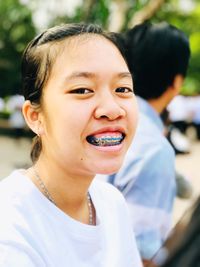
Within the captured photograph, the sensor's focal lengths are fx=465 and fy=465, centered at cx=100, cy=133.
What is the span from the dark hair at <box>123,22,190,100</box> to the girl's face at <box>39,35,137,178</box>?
812 millimetres

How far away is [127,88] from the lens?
131cm

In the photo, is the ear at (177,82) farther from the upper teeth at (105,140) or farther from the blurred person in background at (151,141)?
the upper teeth at (105,140)

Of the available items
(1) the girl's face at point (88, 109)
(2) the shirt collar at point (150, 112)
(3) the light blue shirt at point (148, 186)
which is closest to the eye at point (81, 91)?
(1) the girl's face at point (88, 109)

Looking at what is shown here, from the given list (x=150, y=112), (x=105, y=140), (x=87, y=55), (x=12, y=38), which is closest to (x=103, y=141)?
(x=105, y=140)

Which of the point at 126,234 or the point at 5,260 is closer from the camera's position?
the point at 5,260

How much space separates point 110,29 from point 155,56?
6.07 m

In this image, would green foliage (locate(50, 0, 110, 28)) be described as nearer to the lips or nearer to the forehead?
the forehead

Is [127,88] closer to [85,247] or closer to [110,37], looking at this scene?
[110,37]

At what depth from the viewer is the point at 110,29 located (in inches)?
314

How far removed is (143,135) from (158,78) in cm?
34

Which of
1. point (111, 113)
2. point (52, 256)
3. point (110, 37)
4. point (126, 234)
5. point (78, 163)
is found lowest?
point (126, 234)

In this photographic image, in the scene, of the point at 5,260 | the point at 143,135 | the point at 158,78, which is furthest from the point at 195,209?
the point at 158,78

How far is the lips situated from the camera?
1209 mm

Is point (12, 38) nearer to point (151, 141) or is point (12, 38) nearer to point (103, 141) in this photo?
point (151, 141)
